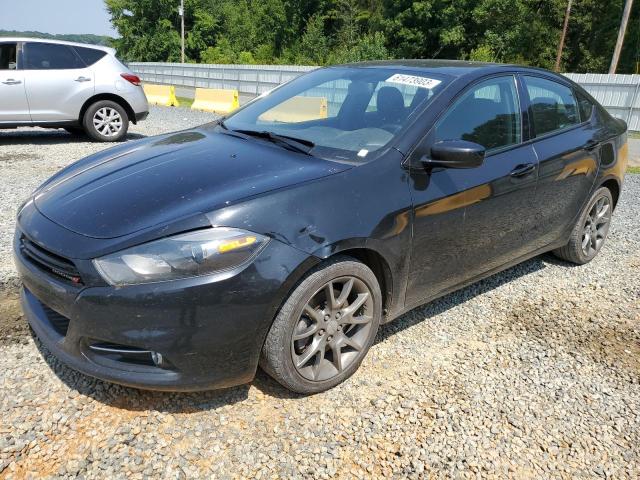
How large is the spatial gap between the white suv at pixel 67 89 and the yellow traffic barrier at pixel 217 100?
6.16m

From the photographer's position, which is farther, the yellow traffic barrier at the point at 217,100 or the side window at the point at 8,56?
the yellow traffic barrier at the point at 217,100

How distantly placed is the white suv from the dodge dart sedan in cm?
604

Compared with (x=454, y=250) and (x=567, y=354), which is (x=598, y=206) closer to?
(x=567, y=354)

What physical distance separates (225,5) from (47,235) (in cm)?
6428

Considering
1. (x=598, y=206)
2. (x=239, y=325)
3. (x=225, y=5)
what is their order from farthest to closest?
(x=225, y=5) < (x=598, y=206) < (x=239, y=325)

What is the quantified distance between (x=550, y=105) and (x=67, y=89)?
7.49 meters

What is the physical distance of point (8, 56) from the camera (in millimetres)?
8008

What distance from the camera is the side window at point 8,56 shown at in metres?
7.97

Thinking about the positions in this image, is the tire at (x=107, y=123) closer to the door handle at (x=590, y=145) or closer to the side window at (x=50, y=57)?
the side window at (x=50, y=57)

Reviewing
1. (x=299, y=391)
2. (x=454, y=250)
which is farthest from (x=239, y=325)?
(x=454, y=250)

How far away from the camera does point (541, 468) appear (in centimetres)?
222

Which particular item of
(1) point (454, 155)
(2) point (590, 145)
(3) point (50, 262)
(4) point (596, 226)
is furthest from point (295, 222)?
(4) point (596, 226)

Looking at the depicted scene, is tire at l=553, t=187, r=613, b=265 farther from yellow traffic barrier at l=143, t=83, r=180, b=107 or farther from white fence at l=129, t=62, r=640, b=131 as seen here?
yellow traffic barrier at l=143, t=83, r=180, b=107

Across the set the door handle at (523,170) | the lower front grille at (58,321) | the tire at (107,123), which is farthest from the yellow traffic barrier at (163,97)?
the lower front grille at (58,321)
